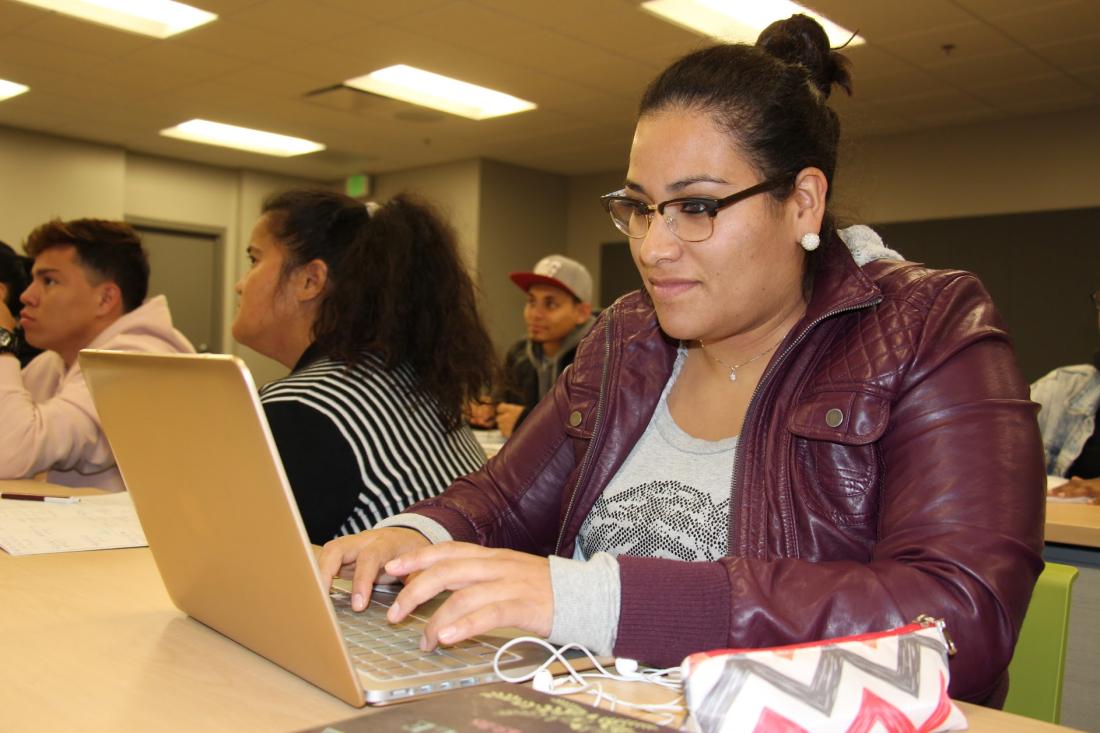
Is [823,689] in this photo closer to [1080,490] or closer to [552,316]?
[1080,490]

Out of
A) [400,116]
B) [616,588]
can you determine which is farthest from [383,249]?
[400,116]

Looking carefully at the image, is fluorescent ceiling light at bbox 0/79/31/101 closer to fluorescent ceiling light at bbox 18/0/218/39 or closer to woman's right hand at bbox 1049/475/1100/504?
fluorescent ceiling light at bbox 18/0/218/39

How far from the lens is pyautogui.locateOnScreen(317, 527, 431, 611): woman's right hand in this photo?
35.5 inches

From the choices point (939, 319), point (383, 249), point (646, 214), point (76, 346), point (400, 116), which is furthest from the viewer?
point (400, 116)

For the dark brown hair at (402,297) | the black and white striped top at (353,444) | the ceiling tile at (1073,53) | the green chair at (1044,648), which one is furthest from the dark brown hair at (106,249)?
the ceiling tile at (1073,53)

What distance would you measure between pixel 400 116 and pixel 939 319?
5479 mm

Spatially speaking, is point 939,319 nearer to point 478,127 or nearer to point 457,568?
point 457,568

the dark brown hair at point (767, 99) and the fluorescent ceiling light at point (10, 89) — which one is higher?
the fluorescent ceiling light at point (10, 89)

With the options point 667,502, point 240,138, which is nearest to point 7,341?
point 667,502

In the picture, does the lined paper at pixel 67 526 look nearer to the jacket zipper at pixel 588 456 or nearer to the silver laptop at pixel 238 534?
the silver laptop at pixel 238 534

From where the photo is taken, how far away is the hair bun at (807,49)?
1.23m

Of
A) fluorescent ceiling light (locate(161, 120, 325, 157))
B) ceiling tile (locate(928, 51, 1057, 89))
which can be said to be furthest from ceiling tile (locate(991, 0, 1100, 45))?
fluorescent ceiling light (locate(161, 120, 325, 157))

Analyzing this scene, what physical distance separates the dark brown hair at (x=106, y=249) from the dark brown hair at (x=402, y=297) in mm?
1111

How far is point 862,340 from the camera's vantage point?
1042 mm
